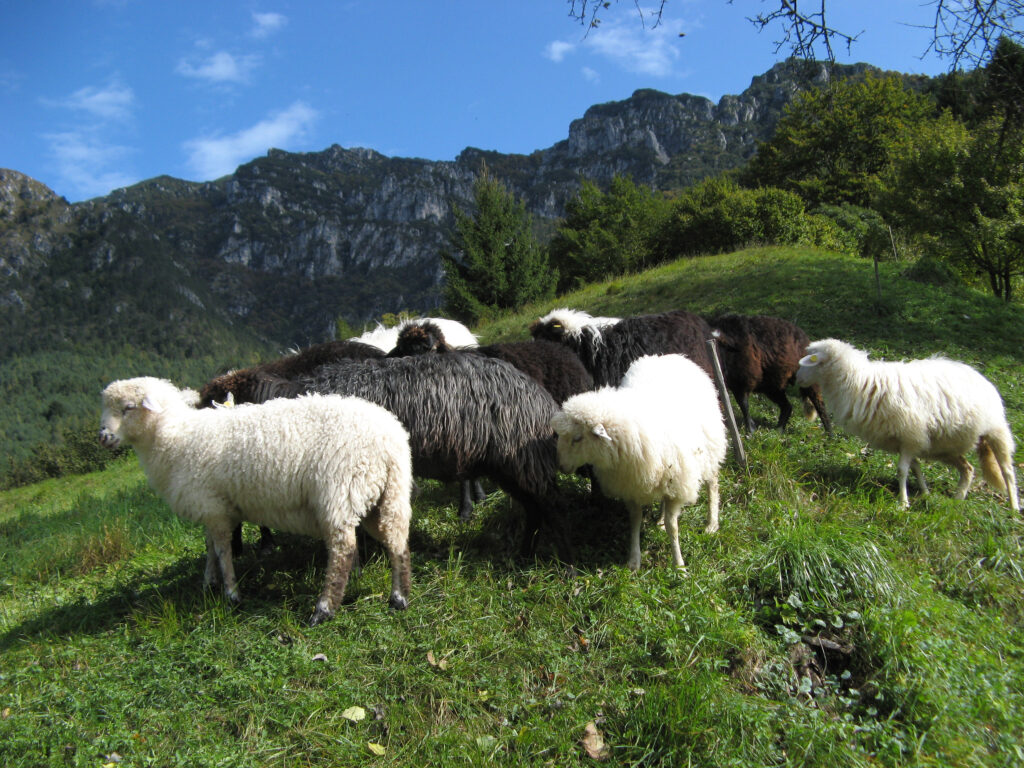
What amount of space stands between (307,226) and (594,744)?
183 m

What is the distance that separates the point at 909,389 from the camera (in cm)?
528

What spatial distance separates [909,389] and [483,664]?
4566 mm

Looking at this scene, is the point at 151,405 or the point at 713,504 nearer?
the point at 151,405

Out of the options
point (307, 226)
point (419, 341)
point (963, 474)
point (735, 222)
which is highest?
point (307, 226)

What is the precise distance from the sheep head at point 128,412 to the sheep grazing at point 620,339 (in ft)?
13.8

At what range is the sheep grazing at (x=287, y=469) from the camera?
3.88 meters

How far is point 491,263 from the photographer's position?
24.7 meters

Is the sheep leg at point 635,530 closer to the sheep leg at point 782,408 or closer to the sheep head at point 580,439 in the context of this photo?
the sheep head at point 580,439

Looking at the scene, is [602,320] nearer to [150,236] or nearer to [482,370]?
[482,370]

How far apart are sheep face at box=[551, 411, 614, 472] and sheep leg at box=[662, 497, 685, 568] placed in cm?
63

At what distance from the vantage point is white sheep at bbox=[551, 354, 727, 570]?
414cm

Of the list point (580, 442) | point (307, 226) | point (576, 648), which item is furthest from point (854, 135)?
point (307, 226)

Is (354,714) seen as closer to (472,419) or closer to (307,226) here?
(472,419)

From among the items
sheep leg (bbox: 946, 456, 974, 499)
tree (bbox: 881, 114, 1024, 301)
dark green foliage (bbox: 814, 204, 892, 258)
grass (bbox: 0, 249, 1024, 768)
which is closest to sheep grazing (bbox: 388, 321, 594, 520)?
grass (bbox: 0, 249, 1024, 768)
